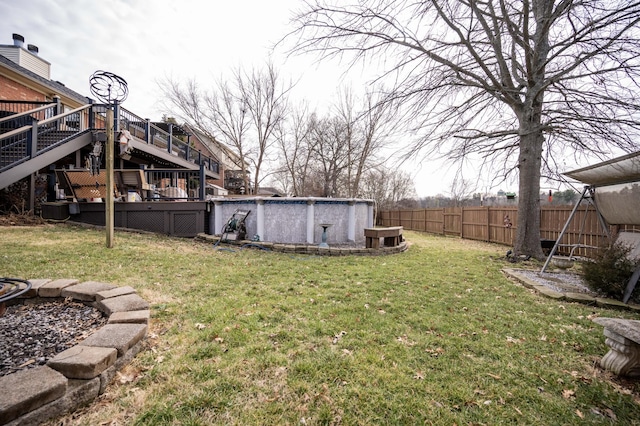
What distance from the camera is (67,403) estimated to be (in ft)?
5.10

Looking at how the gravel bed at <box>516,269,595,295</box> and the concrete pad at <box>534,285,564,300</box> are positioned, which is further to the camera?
the gravel bed at <box>516,269,595,295</box>

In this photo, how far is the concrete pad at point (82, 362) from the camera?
1643 mm

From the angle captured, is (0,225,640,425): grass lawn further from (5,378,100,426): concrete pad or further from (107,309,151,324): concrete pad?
(107,309,151,324): concrete pad

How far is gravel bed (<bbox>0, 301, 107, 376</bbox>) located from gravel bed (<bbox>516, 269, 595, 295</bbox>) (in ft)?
21.0

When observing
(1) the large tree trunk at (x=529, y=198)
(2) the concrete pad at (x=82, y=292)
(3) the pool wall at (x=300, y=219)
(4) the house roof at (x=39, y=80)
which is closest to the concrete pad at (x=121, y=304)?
(2) the concrete pad at (x=82, y=292)

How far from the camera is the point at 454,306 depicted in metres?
3.65

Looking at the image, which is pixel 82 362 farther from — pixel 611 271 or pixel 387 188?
pixel 387 188

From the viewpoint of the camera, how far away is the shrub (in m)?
4.00

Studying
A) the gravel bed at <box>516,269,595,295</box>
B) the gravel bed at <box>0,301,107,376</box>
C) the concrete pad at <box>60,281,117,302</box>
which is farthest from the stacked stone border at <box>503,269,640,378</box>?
the concrete pad at <box>60,281,117,302</box>

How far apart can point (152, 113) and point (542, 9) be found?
22.9 metres

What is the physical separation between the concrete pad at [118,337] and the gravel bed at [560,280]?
5.86 metres

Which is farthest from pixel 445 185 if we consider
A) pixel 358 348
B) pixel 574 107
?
pixel 358 348

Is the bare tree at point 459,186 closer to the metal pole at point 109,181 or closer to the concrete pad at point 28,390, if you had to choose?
the concrete pad at point 28,390

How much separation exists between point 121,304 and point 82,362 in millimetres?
1164
